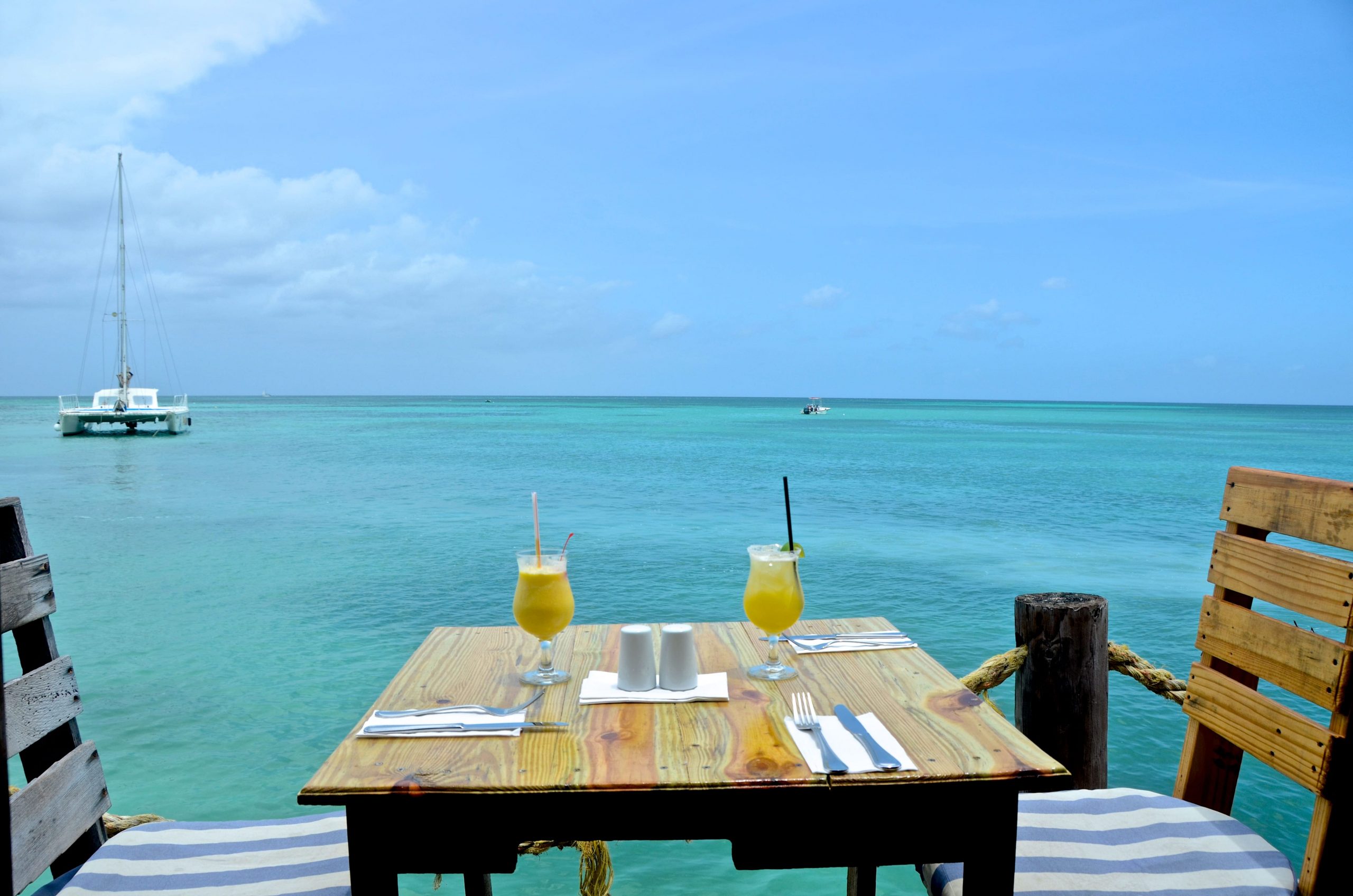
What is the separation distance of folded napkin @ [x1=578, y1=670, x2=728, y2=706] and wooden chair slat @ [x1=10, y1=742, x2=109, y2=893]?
0.91 meters

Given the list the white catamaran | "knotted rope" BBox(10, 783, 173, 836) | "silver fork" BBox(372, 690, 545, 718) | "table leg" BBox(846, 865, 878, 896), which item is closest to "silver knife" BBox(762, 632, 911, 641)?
"table leg" BBox(846, 865, 878, 896)

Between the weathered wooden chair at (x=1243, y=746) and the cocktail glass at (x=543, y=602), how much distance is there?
85 cm

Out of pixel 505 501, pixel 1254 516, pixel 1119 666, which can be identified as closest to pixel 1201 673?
pixel 1254 516

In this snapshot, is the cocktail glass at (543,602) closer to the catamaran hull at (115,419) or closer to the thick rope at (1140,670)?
the thick rope at (1140,670)

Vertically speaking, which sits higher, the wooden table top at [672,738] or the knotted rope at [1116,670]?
the wooden table top at [672,738]

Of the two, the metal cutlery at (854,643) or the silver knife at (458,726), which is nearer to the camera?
the silver knife at (458,726)

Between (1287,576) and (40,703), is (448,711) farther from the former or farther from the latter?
(1287,576)

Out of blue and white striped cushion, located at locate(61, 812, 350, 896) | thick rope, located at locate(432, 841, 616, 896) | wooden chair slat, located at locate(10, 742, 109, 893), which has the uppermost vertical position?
wooden chair slat, located at locate(10, 742, 109, 893)

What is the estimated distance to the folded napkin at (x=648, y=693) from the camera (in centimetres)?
163

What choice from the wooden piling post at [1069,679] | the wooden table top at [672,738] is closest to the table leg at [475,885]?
the wooden table top at [672,738]

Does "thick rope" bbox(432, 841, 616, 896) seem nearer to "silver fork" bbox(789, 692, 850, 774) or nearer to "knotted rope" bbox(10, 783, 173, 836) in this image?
"knotted rope" bbox(10, 783, 173, 836)

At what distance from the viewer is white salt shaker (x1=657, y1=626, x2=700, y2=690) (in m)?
1.68

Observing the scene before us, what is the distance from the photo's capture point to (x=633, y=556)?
11.0m

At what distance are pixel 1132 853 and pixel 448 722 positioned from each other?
1340mm
